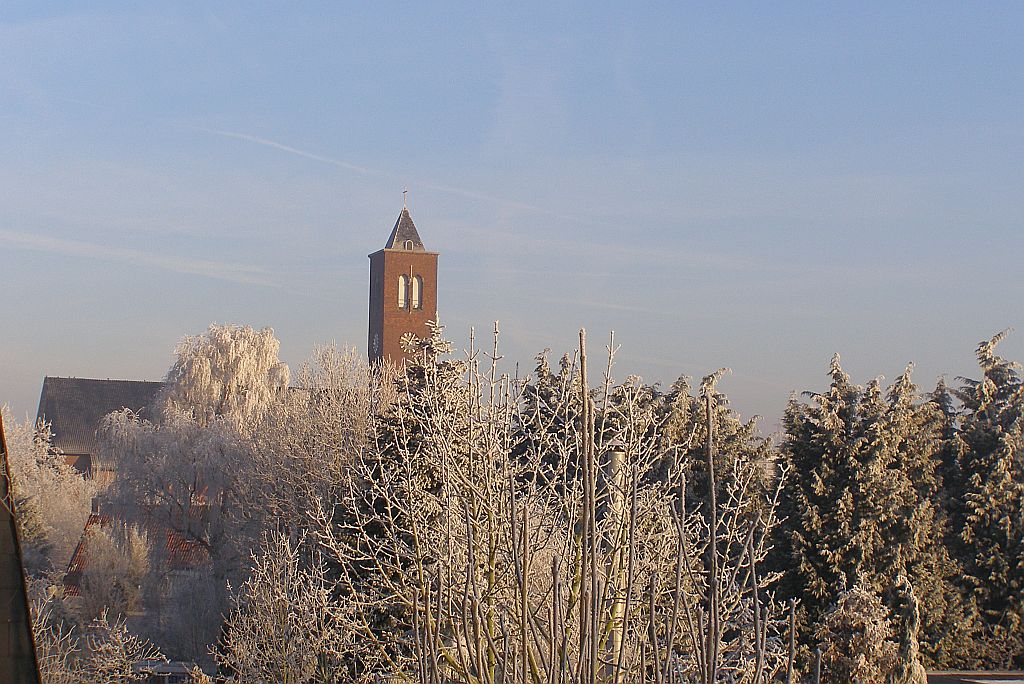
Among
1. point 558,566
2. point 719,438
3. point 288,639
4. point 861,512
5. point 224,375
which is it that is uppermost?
point 224,375

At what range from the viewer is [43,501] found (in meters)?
30.1

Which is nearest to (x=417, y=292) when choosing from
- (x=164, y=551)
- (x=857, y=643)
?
(x=164, y=551)

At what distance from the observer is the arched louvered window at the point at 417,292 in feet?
204

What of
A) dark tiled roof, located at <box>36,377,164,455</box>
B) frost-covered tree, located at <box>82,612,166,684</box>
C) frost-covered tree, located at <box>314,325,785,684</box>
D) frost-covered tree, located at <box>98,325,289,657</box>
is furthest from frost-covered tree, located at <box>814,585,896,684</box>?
dark tiled roof, located at <box>36,377,164,455</box>

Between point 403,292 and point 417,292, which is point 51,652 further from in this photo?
point 417,292

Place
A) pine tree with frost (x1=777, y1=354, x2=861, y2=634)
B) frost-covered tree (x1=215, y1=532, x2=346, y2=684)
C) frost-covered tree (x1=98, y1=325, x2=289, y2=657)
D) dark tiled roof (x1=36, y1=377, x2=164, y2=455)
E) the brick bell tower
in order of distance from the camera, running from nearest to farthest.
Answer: frost-covered tree (x1=215, y1=532, x2=346, y2=684)
pine tree with frost (x1=777, y1=354, x2=861, y2=634)
frost-covered tree (x1=98, y1=325, x2=289, y2=657)
dark tiled roof (x1=36, y1=377, x2=164, y2=455)
the brick bell tower

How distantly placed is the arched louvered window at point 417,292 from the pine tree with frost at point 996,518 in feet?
137

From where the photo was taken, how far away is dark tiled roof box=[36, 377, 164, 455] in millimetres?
57750

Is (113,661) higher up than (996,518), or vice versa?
(996,518)

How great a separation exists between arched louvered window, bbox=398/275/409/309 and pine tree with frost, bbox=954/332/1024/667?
4153cm

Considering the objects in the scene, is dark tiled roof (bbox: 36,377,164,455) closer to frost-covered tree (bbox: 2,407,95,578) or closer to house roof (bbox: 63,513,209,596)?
frost-covered tree (bbox: 2,407,95,578)

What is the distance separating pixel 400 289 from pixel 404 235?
3.46m

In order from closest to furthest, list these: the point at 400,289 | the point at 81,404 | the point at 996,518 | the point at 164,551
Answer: the point at 996,518 < the point at 164,551 < the point at 81,404 < the point at 400,289

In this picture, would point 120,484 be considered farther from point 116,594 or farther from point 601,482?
point 601,482
